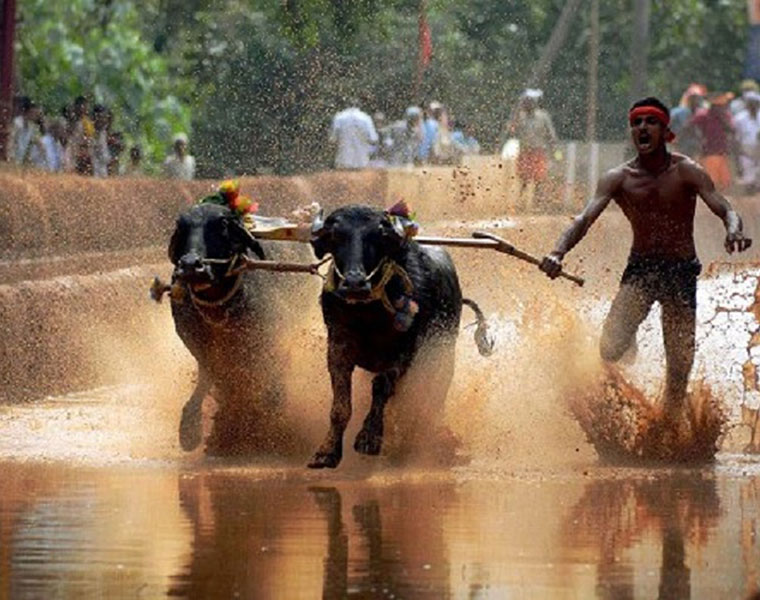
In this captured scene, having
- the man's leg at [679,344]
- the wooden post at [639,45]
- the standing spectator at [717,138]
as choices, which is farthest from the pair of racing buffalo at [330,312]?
the wooden post at [639,45]

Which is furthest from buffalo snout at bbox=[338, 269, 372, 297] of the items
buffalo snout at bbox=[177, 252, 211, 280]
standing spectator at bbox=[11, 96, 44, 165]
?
standing spectator at bbox=[11, 96, 44, 165]

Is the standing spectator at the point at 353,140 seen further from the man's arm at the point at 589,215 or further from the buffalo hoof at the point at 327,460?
the buffalo hoof at the point at 327,460

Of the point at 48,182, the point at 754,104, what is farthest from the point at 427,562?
the point at 754,104

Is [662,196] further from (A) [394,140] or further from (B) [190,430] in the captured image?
(A) [394,140]

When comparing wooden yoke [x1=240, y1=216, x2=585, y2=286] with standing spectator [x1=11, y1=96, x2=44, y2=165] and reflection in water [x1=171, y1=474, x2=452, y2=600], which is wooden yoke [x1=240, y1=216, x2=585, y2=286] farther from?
standing spectator [x1=11, y1=96, x2=44, y2=165]

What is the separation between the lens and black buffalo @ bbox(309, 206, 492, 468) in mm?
13156

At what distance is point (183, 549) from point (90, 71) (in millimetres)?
29218

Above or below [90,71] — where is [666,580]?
below

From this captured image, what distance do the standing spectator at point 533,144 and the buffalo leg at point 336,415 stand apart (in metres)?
18.3

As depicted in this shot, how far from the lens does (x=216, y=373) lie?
14492 millimetres

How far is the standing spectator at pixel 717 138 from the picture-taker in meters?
35.8

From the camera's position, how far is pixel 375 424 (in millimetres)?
13430

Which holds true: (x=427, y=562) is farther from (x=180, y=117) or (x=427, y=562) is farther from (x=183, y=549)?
(x=180, y=117)

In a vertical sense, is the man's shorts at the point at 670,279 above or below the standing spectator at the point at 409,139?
below
